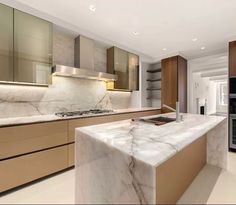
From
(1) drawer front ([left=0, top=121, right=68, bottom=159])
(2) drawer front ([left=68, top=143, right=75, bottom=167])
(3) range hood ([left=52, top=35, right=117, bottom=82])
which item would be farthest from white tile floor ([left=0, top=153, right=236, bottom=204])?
(3) range hood ([left=52, top=35, right=117, bottom=82])

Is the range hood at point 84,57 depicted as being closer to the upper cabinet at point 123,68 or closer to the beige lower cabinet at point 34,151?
the upper cabinet at point 123,68

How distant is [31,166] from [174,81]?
13.7 ft

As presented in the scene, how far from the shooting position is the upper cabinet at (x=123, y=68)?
3.78 metres

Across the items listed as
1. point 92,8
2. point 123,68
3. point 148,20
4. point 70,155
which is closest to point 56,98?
point 70,155

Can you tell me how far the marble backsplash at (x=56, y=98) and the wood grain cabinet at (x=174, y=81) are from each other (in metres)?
1.72

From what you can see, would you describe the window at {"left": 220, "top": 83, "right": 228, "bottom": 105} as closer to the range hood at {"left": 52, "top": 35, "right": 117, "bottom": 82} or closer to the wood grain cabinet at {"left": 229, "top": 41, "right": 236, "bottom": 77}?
the wood grain cabinet at {"left": 229, "top": 41, "right": 236, "bottom": 77}

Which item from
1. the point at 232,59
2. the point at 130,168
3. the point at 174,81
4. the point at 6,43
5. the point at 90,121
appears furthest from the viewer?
the point at 174,81

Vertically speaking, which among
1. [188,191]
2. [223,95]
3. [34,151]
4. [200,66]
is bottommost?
[188,191]

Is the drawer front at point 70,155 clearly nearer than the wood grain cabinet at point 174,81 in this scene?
Yes

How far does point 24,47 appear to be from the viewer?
7.52ft

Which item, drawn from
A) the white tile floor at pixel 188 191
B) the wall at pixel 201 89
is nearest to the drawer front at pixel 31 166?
the white tile floor at pixel 188 191

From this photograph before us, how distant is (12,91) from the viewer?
95.8 inches

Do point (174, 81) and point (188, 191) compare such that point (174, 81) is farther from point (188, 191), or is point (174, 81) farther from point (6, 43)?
point (6, 43)

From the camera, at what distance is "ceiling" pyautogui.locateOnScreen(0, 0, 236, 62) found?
2.27 metres
